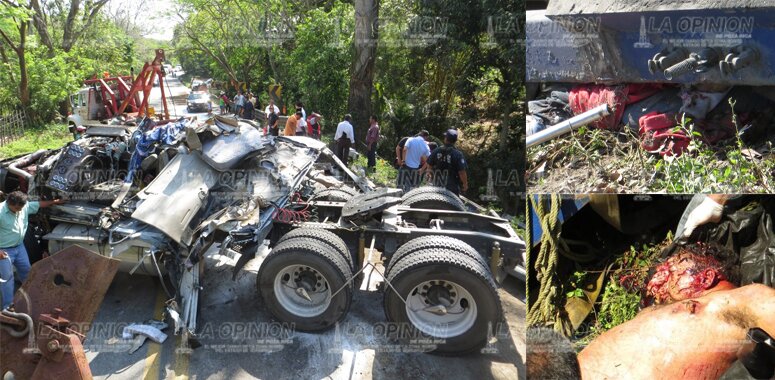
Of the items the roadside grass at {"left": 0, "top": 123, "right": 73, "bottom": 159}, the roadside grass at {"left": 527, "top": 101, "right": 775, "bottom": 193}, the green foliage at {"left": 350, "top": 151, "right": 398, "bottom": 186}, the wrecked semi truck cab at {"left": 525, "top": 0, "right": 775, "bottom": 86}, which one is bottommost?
the green foliage at {"left": 350, "top": 151, "right": 398, "bottom": 186}

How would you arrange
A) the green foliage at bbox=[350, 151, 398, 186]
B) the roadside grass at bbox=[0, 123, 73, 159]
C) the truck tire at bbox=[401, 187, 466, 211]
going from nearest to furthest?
the truck tire at bbox=[401, 187, 466, 211] < the green foliage at bbox=[350, 151, 398, 186] < the roadside grass at bbox=[0, 123, 73, 159]

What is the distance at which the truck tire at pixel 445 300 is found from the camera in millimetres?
4777

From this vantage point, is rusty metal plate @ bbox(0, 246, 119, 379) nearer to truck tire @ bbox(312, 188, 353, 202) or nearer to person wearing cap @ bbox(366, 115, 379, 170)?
truck tire @ bbox(312, 188, 353, 202)

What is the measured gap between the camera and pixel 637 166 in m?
5.25

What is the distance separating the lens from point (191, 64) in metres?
53.5

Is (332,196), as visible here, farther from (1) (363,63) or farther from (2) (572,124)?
(1) (363,63)

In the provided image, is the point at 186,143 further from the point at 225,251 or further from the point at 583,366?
the point at 583,366

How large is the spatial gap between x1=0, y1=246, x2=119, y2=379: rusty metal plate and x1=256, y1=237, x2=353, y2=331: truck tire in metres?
2.34

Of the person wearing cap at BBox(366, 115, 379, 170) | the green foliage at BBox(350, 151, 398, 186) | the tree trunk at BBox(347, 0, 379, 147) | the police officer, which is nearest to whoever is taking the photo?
the police officer

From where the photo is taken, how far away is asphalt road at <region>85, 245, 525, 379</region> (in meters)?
4.59

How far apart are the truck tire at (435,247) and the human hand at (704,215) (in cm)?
286

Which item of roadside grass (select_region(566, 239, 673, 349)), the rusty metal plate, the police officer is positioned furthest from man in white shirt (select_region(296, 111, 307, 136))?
roadside grass (select_region(566, 239, 673, 349))

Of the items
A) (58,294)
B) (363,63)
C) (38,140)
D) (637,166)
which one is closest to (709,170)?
(637,166)

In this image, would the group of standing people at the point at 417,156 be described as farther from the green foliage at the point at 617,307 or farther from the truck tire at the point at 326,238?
the green foliage at the point at 617,307
